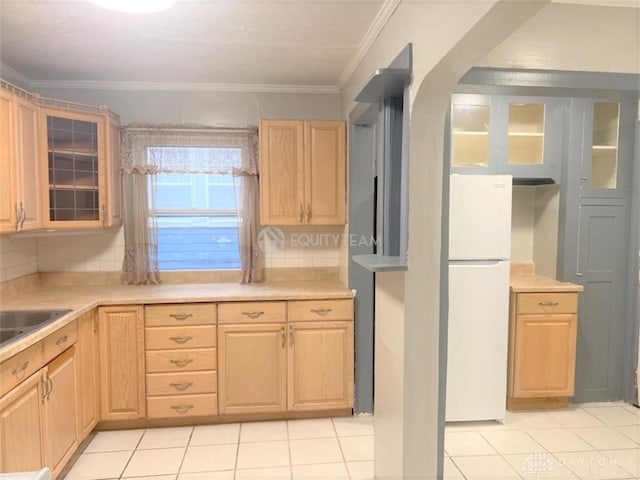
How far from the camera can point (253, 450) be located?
2732mm

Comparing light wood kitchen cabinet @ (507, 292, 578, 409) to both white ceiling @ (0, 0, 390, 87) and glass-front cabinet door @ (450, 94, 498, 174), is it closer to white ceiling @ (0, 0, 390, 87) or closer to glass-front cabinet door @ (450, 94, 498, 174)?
glass-front cabinet door @ (450, 94, 498, 174)

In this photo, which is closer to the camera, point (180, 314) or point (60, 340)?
point (60, 340)

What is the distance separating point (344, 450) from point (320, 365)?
1.90ft

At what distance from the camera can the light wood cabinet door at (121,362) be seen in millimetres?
2895

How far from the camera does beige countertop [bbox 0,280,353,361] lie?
2.74m

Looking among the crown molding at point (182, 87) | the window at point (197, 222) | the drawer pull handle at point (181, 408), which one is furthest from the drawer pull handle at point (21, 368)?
the crown molding at point (182, 87)

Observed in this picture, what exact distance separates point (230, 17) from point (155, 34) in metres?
0.49

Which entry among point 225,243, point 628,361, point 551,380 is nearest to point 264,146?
point 225,243

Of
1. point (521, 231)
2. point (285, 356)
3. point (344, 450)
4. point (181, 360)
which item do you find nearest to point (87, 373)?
point (181, 360)

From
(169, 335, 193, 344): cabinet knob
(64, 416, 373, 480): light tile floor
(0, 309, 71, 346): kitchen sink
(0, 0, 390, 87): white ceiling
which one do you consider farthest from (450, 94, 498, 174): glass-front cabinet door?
(0, 309, 71, 346): kitchen sink

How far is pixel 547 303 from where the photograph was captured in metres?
3.14

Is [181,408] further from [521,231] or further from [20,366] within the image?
[521,231]

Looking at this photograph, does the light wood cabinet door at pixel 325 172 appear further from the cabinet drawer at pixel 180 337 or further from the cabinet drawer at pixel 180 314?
the cabinet drawer at pixel 180 337

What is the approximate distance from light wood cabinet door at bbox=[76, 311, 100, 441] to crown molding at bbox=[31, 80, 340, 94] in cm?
170
